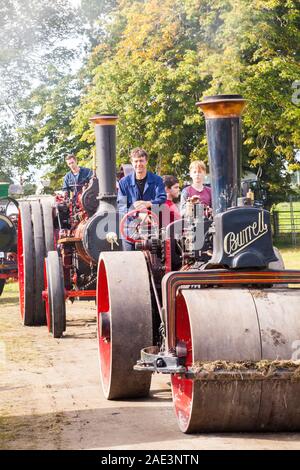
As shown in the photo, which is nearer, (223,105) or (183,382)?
(183,382)

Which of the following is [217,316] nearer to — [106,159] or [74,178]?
[106,159]

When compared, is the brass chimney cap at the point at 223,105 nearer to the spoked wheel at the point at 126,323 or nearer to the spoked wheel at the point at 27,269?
the spoked wheel at the point at 126,323

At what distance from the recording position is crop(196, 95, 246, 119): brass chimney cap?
5344mm

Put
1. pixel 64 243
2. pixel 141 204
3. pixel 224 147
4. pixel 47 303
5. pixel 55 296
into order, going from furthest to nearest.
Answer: pixel 64 243, pixel 47 303, pixel 55 296, pixel 141 204, pixel 224 147

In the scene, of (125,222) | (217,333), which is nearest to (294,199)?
(125,222)

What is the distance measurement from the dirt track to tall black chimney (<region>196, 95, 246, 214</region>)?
3.91 feet

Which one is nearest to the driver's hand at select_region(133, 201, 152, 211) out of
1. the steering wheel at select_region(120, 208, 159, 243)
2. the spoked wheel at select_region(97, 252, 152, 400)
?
the steering wheel at select_region(120, 208, 159, 243)

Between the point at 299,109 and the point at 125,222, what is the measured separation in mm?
14283

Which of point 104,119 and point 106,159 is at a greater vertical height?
point 104,119

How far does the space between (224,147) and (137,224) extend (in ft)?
5.50

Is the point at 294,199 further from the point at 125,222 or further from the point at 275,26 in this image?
the point at 125,222

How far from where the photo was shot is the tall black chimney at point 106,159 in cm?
912

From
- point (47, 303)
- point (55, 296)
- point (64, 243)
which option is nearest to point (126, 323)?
point (55, 296)

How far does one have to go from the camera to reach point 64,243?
32.8 ft
